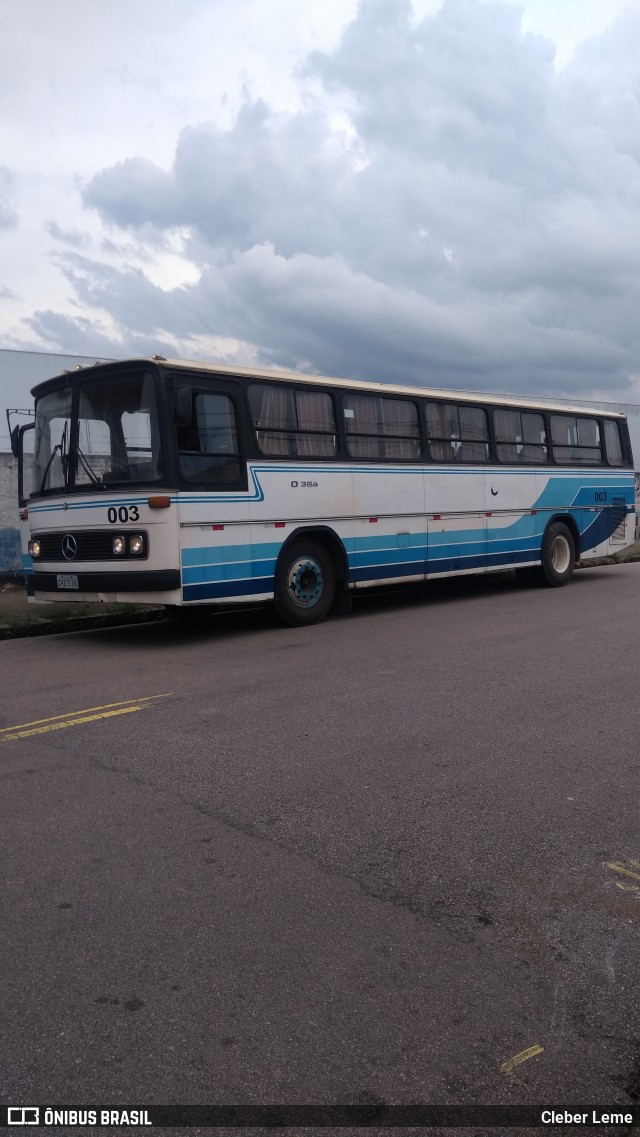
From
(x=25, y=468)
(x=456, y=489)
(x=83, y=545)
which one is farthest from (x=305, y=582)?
(x=25, y=468)

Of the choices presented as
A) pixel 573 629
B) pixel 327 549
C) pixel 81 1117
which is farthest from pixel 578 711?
pixel 327 549

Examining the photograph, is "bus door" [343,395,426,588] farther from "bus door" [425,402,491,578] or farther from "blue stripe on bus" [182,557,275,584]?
"blue stripe on bus" [182,557,275,584]

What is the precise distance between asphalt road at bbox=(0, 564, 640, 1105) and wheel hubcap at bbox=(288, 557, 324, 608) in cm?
342

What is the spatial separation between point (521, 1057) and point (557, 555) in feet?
44.9

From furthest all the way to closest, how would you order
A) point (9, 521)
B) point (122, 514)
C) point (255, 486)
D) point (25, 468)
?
point (9, 521) < point (25, 468) < point (255, 486) < point (122, 514)

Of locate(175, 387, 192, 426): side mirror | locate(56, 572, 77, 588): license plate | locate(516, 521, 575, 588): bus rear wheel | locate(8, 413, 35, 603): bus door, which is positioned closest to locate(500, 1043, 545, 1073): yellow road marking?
locate(175, 387, 192, 426): side mirror

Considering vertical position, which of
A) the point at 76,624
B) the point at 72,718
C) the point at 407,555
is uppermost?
Answer: the point at 407,555

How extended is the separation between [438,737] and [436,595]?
8.92m

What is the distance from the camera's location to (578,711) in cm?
679

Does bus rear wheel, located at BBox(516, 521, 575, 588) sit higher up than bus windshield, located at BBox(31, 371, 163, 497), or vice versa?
bus windshield, located at BBox(31, 371, 163, 497)

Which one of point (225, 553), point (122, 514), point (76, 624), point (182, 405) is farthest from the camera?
point (76, 624)

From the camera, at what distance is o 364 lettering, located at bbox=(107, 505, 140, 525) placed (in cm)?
988

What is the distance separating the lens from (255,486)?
10.8 metres

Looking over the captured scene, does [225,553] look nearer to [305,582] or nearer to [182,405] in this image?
[305,582]
